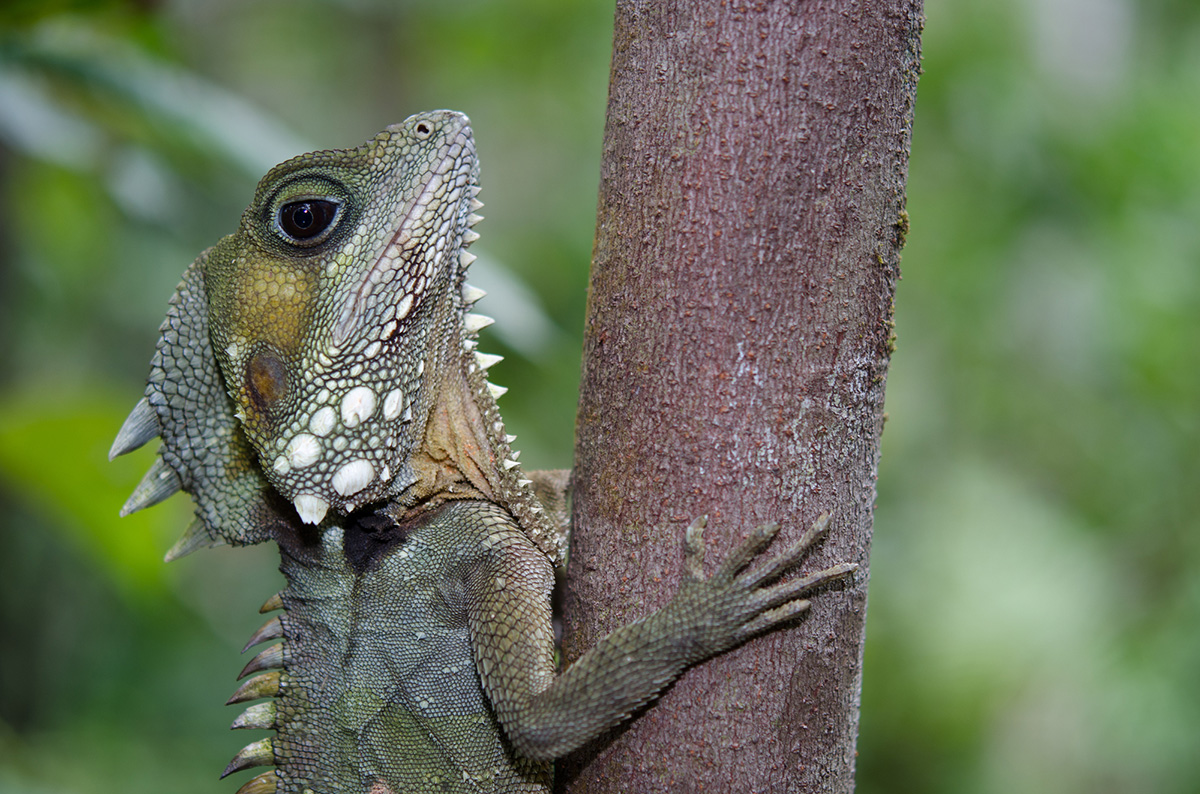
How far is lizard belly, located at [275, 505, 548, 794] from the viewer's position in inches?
101

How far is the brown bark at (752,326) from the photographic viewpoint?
1.88m

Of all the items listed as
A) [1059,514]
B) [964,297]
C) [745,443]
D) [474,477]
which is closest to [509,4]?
[964,297]

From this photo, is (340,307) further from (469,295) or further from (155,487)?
(155,487)

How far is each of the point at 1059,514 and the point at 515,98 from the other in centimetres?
842

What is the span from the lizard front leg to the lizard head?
2.69 ft

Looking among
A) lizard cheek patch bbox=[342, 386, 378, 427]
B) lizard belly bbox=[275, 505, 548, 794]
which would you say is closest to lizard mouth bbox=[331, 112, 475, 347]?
lizard cheek patch bbox=[342, 386, 378, 427]

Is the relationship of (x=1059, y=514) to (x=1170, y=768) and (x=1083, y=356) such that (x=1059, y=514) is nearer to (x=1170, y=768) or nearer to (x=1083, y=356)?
(x=1083, y=356)

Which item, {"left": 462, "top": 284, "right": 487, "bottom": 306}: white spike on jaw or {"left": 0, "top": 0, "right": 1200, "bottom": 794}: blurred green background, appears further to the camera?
{"left": 0, "top": 0, "right": 1200, "bottom": 794}: blurred green background

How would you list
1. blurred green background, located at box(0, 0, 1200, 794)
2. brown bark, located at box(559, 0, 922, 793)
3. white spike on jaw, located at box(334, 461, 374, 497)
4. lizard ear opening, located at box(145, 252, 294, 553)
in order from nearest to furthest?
brown bark, located at box(559, 0, 922, 793)
white spike on jaw, located at box(334, 461, 374, 497)
lizard ear opening, located at box(145, 252, 294, 553)
blurred green background, located at box(0, 0, 1200, 794)

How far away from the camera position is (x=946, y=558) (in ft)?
26.0

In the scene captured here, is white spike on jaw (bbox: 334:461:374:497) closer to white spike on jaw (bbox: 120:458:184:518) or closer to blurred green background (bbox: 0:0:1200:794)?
white spike on jaw (bbox: 120:458:184:518)

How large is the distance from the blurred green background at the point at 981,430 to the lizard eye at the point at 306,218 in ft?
8.30

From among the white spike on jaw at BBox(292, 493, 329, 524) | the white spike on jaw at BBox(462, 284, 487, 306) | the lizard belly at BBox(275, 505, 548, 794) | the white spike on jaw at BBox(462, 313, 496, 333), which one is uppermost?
the white spike on jaw at BBox(462, 284, 487, 306)

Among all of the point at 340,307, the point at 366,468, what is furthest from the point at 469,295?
the point at 366,468
